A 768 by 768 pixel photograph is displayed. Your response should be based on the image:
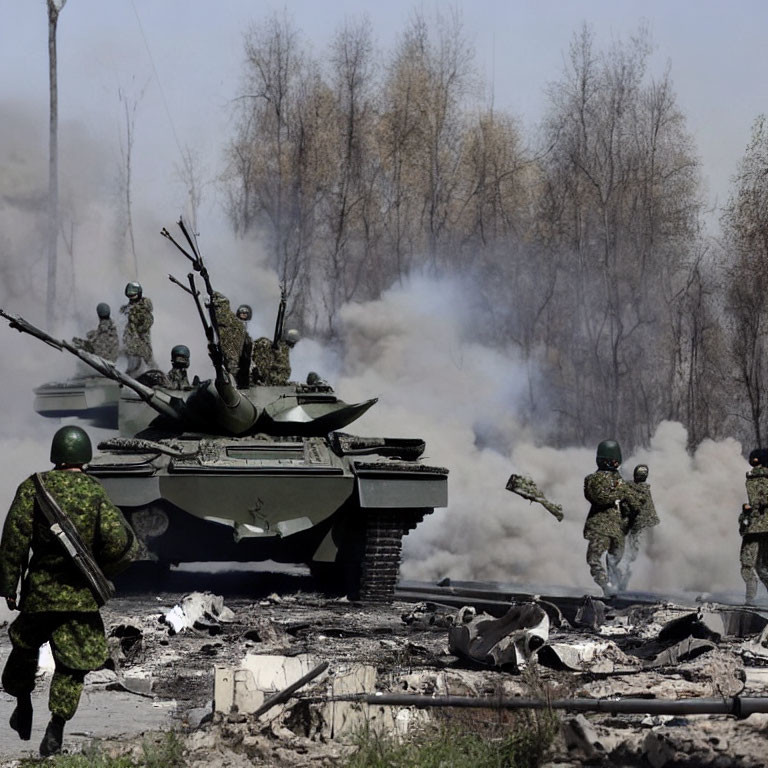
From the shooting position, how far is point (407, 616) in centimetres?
1180

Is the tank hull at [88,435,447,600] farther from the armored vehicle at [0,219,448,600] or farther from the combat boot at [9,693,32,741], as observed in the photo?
the combat boot at [9,693,32,741]

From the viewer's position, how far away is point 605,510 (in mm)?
13664

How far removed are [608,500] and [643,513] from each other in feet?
1.32

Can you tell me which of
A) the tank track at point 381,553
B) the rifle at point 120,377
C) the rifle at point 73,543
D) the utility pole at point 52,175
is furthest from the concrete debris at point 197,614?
the utility pole at point 52,175

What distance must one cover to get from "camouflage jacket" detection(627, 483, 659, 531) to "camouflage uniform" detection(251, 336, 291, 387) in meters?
4.03

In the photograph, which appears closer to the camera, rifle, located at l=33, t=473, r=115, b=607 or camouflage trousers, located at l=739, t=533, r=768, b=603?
rifle, located at l=33, t=473, r=115, b=607

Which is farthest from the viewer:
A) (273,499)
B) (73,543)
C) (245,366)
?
(245,366)

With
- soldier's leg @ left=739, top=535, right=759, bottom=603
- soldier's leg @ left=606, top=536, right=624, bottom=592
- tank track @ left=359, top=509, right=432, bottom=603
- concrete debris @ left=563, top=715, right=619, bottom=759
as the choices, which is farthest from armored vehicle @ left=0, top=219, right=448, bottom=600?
concrete debris @ left=563, top=715, right=619, bottom=759

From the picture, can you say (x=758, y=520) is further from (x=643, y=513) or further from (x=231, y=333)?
(x=231, y=333)

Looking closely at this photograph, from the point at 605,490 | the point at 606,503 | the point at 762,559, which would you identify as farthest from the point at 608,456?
the point at 762,559

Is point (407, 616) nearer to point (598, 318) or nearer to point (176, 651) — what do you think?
point (176, 651)

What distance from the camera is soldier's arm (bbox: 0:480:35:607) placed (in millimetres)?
6430

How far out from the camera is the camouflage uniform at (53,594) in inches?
251

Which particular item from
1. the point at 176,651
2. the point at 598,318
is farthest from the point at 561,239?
the point at 176,651
